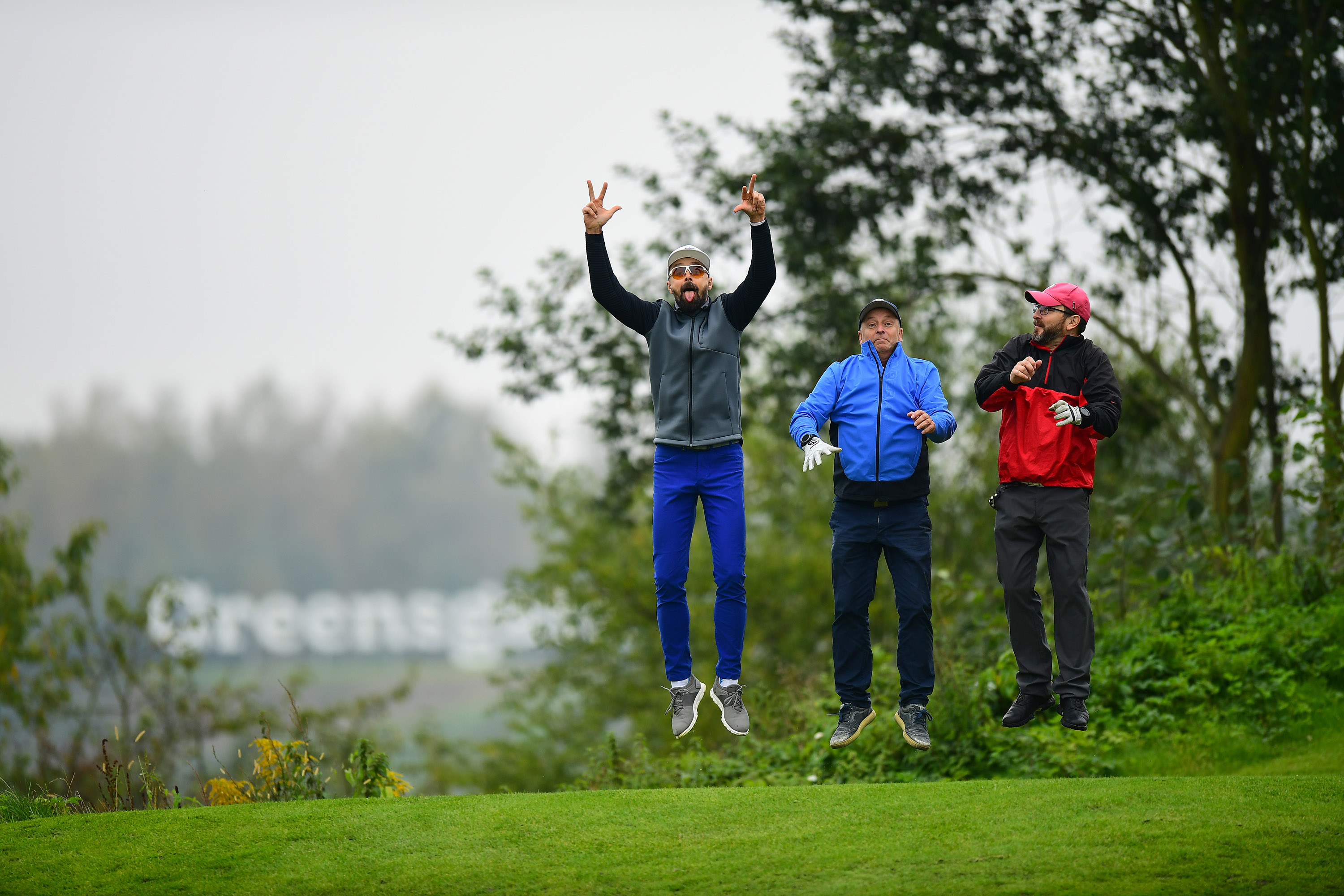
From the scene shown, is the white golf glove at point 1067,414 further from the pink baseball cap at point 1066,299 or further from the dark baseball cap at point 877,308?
the dark baseball cap at point 877,308

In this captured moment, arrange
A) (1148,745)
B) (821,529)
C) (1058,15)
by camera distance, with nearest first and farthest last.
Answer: (1148,745), (1058,15), (821,529)

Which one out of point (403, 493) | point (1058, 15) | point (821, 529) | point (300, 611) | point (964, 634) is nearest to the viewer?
point (964, 634)

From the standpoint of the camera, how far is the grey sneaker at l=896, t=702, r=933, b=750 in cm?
668

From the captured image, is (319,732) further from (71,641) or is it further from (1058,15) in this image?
(1058,15)

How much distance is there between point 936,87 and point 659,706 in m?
11.5

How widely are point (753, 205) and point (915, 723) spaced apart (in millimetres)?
2935

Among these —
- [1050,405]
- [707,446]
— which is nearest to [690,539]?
[707,446]

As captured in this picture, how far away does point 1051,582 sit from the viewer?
21.6ft

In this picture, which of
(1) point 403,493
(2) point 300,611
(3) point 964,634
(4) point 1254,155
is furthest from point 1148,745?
(1) point 403,493

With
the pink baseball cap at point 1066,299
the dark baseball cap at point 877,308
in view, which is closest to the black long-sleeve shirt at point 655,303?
the dark baseball cap at point 877,308

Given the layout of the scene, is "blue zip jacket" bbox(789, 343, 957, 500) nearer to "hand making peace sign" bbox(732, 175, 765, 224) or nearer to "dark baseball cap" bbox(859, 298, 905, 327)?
"dark baseball cap" bbox(859, 298, 905, 327)

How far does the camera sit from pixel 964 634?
12.3 meters

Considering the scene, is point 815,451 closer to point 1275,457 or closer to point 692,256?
point 692,256

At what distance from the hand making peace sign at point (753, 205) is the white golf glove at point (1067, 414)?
1840 mm
